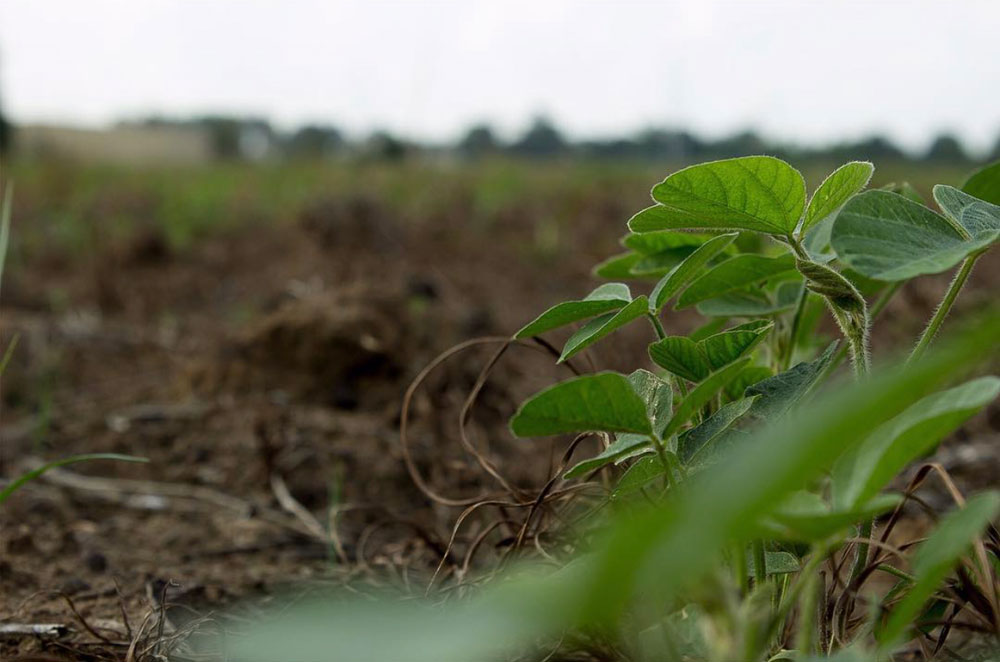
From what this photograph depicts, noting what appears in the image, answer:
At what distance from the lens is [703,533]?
1.20 feet

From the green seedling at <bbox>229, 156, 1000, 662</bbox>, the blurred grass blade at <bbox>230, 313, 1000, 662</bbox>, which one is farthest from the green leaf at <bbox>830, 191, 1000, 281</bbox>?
the blurred grass blade at <bbox>230, 313, 1000, 662</bbox>

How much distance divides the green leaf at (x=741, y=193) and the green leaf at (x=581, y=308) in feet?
0.29

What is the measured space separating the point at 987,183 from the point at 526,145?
23.7 m

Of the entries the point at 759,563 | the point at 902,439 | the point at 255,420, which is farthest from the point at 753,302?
the point at 255,420

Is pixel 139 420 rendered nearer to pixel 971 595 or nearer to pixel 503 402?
pixel 503 402

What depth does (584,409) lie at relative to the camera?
2.02ft

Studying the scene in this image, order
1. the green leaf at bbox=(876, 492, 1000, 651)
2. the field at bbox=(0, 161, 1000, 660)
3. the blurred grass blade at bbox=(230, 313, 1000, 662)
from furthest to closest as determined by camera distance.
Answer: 1. the field at bbox=(0, 161, 1000, 660)
2. the green leaf at bbox=(876, 492, 1000, 651)
3. the blurred grass blade at bbox=(230, 313, 1000, 662)

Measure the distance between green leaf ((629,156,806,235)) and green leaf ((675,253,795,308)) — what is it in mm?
121

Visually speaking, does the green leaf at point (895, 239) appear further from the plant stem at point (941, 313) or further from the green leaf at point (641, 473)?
the green leaf at point (641, 473)

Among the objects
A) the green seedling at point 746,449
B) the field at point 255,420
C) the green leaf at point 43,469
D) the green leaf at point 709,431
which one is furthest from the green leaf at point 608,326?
the green leaf at point 43,469

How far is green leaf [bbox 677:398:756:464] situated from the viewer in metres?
0.69

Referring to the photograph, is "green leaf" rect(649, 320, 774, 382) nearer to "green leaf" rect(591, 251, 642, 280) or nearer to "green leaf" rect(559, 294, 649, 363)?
"green leaf" rect(559, 294, 649, 363)

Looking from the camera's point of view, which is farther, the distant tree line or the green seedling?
the distant tree line

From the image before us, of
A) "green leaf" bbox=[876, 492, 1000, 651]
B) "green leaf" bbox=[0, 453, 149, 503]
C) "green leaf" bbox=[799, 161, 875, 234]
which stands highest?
"green leaf" bbox=[799, 161, 875, 234]
